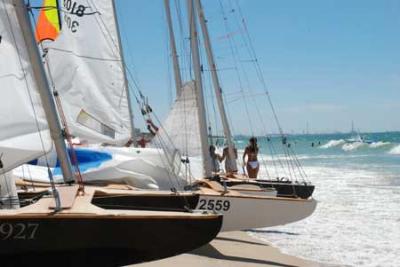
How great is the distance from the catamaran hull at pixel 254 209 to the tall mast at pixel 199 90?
2792mm

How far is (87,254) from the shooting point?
5.00 meters

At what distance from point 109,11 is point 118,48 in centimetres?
73

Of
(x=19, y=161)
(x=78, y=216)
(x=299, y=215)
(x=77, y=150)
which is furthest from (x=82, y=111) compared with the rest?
(x=78, y=216)

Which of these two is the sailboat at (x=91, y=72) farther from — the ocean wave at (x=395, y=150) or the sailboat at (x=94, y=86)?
the ocean wave at (x=395, y=150)

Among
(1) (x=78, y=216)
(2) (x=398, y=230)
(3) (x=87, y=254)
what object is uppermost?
(1) (x=78, y=216)

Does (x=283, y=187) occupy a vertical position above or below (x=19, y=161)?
below

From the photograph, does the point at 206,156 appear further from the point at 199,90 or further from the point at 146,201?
the point at 146,201

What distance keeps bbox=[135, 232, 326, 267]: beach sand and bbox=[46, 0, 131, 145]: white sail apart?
262 cm

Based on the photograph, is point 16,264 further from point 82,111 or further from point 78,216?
point 82,111

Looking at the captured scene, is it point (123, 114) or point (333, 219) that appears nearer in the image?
point (123, 114)

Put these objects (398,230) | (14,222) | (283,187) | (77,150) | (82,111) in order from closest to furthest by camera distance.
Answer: (14,222) < (77,150) < (82,111) < (398,230) < (283,187)

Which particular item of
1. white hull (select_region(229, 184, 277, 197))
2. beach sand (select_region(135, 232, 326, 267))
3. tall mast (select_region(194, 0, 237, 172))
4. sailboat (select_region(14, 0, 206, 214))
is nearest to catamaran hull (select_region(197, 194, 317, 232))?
beach sand (select_region(135, 232, 326, 267))

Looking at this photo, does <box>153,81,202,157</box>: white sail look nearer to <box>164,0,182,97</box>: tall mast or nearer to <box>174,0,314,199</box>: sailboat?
<box>174,0,314,199</box>: sailboat

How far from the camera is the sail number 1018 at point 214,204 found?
809cm
